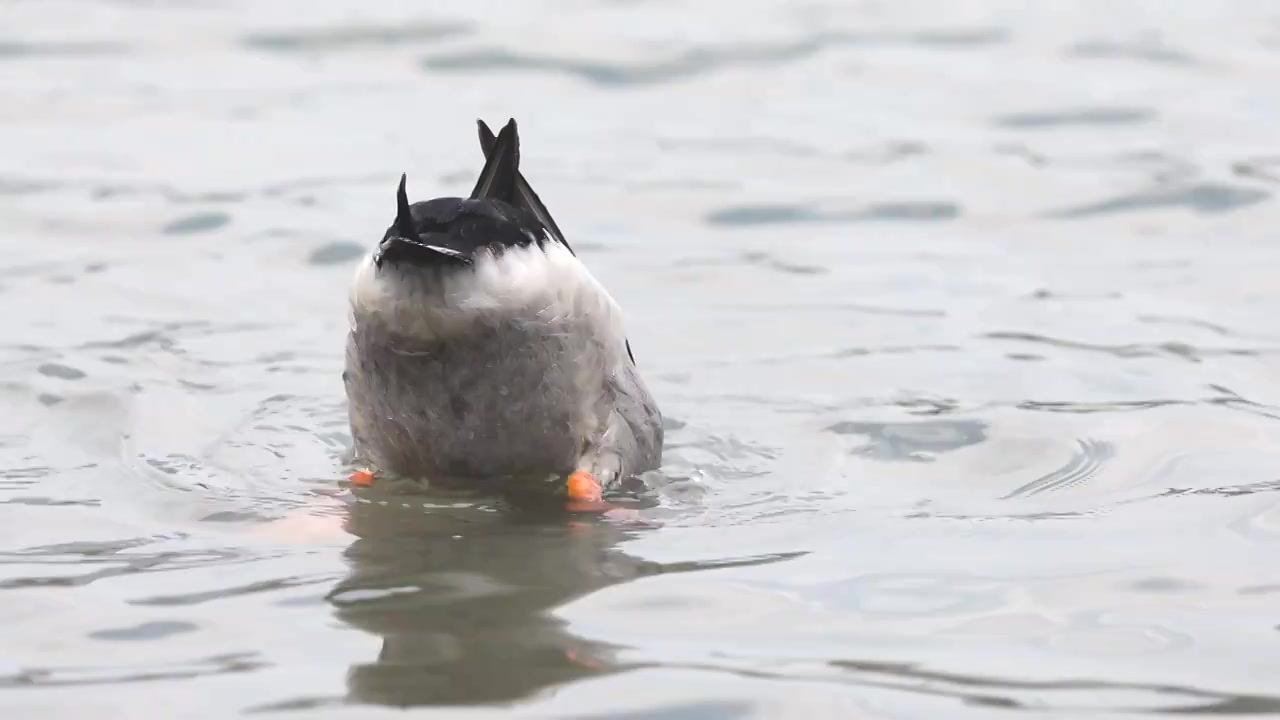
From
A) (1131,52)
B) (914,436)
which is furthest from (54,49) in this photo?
(914,436)

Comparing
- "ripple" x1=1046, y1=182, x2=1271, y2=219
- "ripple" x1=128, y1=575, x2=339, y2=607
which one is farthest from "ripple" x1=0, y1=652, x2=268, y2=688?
"ripple" x1=1046, y1=182, x2=1271, y2=219

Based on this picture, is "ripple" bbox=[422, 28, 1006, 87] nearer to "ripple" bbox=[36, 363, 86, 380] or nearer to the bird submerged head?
"ripple" bbox=[36, 363, 86, 380]

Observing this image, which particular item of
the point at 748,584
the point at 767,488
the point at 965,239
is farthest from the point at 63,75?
the point at 748,584

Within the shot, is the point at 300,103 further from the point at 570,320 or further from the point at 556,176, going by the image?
the point at 570,320

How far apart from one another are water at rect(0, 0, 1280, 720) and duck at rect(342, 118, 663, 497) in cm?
20

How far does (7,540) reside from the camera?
17.7 ft

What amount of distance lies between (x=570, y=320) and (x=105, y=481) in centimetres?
155

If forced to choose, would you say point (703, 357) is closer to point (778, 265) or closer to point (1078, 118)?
point (778, 265)

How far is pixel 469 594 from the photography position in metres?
4.82

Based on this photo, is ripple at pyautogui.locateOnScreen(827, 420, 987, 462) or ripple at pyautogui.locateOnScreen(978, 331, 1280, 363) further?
ripple at pyautogui.locateOnScreen(978, 331, 1280, 363)

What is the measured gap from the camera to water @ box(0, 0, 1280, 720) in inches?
174

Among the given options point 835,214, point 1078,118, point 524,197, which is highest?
point 524,197

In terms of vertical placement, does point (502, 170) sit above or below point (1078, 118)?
above

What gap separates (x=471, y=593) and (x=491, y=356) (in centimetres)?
102
